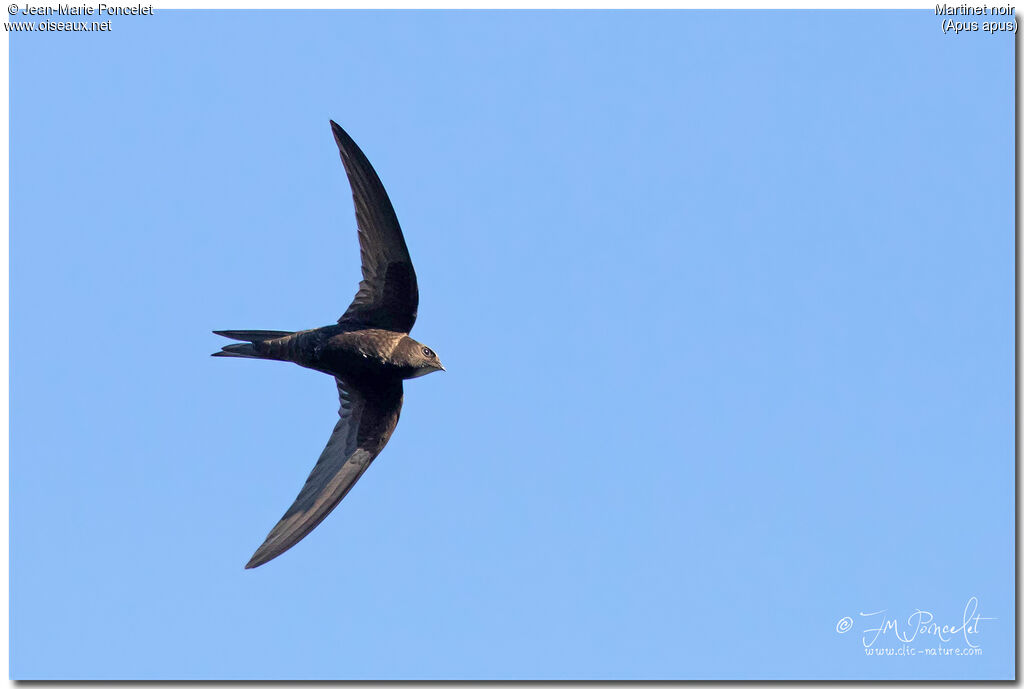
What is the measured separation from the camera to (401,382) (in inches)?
413

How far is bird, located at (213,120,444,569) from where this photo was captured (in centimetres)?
962

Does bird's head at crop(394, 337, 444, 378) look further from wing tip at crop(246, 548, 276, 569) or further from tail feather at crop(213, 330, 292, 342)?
wing tip at crop(246, 548, 276, 569)

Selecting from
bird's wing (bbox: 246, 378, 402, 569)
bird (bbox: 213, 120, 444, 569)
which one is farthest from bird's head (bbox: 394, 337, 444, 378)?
bird's wing (bbox: 246, 378, 402, 569)

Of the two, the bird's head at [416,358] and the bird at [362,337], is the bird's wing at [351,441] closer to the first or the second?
the bird at [362,337]

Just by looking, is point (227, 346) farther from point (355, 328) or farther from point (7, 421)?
point (7, 421)

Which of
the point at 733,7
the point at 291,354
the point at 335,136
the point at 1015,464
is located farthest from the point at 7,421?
the point at 1015,464

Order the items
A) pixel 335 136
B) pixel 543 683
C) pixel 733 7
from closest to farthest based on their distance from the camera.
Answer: pixel 543 683 → pixel 335 136 → pixel 733 7

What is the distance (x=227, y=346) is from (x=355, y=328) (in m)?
1.19

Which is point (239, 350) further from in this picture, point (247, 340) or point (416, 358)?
point (416, 358)

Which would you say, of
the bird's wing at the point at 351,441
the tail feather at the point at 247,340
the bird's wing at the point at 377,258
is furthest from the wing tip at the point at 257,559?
the bird's wing at the point at 377,258

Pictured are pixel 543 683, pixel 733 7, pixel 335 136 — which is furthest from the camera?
pixel 733 7

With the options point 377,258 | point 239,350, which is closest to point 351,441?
point 239,350

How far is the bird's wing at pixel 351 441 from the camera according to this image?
1030 centimetres

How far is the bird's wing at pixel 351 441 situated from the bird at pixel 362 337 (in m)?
0.02
